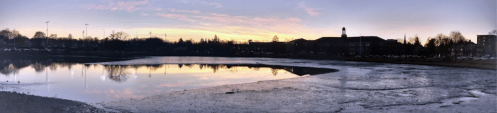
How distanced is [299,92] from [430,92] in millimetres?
8249

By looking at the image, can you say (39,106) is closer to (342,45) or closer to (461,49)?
(461,49)

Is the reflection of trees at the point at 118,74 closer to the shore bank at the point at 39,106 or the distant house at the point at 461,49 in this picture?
the shore bank at the point at 39,106

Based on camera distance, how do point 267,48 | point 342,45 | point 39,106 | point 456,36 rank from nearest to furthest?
point 39,106 → point 456,36 → point 342,45 → point 267,48

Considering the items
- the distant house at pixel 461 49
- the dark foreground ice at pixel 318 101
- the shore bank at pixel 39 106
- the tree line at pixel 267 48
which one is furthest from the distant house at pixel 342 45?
the shore bank at pixel 39 106

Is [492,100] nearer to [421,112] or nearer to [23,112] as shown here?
[421,112]

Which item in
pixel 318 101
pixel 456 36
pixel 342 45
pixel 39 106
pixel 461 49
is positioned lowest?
pixel 318 101

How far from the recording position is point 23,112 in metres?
14.3

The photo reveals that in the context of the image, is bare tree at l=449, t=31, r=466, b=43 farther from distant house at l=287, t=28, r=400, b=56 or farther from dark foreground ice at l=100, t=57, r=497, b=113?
dark foreground ice at l=100, t=57, r=497, b=113

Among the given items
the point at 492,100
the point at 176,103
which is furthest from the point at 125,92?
the point at 492,100

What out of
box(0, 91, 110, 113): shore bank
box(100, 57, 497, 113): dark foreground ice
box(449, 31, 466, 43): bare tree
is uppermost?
box(449, 31, 466, 43): bare tree

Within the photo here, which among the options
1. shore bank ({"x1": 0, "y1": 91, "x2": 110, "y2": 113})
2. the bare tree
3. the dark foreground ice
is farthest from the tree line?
shore bank ({"x1": 0, "y1": 91, "x2": 110, "y2": 113})

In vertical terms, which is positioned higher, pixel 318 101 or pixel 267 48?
pixel 267 48

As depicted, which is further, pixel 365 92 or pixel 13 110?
pixel 365 92

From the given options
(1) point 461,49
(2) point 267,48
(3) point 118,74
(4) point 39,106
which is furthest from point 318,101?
(2) point 267,48
